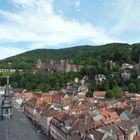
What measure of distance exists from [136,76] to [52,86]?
94.6 ft

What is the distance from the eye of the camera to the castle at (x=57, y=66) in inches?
5412

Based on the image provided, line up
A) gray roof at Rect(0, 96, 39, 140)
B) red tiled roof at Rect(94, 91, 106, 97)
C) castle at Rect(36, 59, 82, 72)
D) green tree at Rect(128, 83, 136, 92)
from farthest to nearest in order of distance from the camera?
castle at Rect(36, 59, 82, 72), green tree at Rect(128, 83, 136, 92), red tiled roof at Rect(94, 91, 106, 97), gray roof at Rect(0, 96, 39, 140)

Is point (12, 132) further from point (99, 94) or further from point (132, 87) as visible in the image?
point (132, 87)

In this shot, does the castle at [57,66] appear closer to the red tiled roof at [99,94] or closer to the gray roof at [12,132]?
the red tiled roof at [99,94]

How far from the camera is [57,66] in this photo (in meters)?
147

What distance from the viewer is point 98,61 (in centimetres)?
13625

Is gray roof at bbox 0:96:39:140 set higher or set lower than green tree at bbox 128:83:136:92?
higher

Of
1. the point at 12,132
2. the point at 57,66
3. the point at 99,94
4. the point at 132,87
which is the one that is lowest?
the point at 99,94

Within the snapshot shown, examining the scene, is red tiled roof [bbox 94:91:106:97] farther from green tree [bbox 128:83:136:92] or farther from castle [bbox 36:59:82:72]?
castle [bbox 36:59:82:72]

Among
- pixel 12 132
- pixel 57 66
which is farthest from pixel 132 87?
pixel 12 132

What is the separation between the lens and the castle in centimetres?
13748

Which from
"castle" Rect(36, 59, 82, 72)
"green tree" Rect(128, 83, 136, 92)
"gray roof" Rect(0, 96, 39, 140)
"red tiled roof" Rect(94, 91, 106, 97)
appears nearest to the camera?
"gray roof" Rect(0, 96, 39, 140)

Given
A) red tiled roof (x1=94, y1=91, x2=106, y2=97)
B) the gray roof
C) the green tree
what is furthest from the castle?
the gray roof

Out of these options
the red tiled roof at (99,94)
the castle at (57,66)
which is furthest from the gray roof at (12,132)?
the castle at (57,66)
